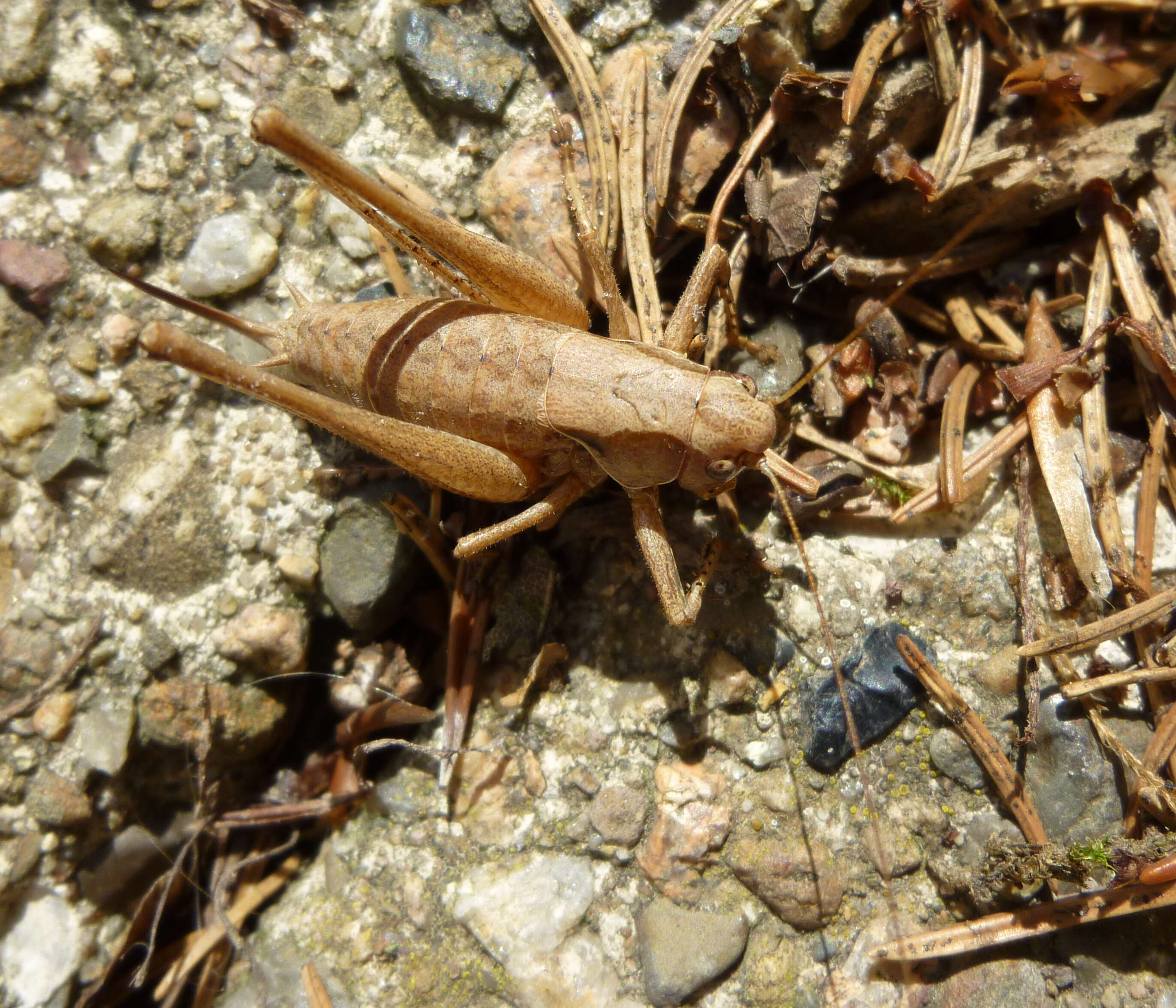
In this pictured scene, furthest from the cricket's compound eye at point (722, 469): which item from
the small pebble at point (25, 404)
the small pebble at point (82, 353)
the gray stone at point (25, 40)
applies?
the gray stone at point (25, 40)

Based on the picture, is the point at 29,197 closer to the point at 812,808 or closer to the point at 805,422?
the point at 805,422

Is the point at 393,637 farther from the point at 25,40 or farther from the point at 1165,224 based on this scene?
the point at 1165,224

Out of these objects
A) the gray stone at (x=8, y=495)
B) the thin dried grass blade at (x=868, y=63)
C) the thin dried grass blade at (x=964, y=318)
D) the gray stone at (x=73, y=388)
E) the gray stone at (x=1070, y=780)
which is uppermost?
the gray stone at (x=73, y=388)

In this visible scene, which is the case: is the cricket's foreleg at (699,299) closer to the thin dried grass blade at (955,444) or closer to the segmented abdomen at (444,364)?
the segmented abdomen at (444,364)

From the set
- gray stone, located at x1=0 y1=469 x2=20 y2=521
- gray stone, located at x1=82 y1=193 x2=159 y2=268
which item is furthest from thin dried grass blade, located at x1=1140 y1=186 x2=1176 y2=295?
gray stone, located at x1=0 y1=469 x2=20 y2=521

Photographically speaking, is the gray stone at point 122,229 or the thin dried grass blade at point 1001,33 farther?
the gray stone at point 122,229

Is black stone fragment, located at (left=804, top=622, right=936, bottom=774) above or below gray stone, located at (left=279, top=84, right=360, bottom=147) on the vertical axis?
below

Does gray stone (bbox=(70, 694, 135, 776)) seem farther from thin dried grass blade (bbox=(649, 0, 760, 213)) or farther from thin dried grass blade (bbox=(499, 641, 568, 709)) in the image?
thin dried grass blade (bbox=(649, 0, 760, 213))
